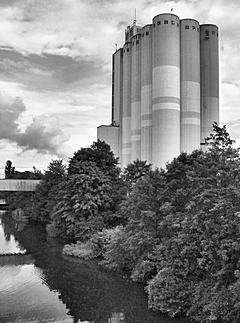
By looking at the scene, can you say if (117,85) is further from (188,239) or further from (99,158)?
(188,239)

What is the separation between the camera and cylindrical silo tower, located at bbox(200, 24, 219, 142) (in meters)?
73.2

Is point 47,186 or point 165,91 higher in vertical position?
point 165,91

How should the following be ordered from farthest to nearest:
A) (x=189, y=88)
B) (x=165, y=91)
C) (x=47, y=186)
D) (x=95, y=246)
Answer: (x=189, y=88)
(x=165, y=91)
(x=47, y=186)
(x=95, y=246)

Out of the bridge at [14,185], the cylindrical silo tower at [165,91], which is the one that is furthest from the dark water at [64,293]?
the cylindrical silo tower at [165,91]

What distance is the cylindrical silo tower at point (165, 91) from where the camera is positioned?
66.8 meters

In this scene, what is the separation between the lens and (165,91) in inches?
2635

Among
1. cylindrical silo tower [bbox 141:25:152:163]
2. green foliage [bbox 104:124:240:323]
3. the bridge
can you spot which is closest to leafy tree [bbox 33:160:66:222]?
the bridge

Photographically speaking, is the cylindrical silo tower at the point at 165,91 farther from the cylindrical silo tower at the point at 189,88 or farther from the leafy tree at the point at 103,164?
the leafy tree at the point at 103,164

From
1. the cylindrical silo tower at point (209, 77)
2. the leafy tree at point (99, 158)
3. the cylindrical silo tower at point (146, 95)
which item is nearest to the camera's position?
the leafy tree at point (99, 158)

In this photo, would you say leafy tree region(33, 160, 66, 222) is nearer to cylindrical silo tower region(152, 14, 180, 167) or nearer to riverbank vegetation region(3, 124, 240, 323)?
cylindrical silo tower region(152, 14, 180, 167)

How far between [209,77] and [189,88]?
21.4 ft

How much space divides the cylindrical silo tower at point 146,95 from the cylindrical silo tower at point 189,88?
232 inches

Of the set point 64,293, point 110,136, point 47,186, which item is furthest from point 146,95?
point 64,293

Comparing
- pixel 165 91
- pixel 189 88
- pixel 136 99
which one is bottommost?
pixel 165 91
